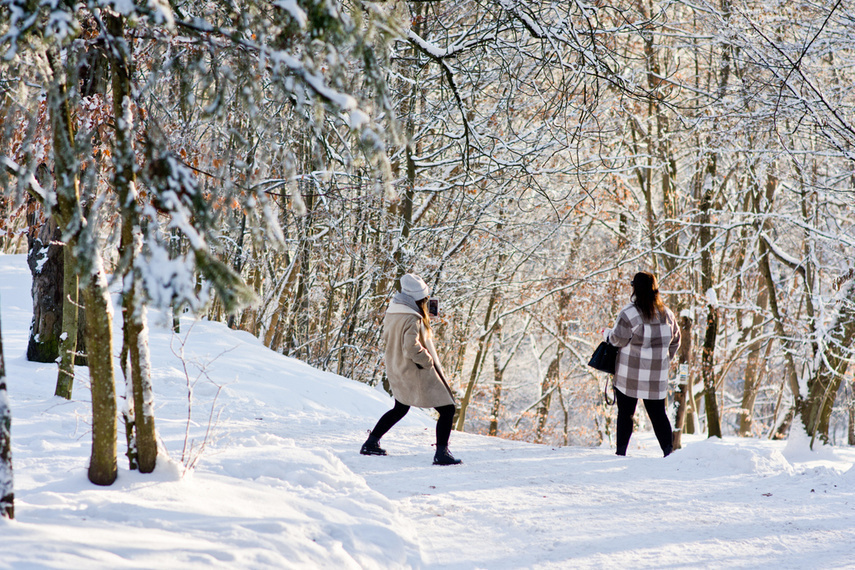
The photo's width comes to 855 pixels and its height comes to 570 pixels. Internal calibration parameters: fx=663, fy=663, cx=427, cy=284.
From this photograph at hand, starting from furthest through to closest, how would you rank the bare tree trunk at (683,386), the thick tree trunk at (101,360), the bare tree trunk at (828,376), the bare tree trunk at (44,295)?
the bare tree trunk at (683,386), the bare tree trunk at (828,376), the bare tree trunk at (44,295), the thick tree trunk at (101,360)

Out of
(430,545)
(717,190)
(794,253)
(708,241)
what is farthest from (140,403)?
(794,253)

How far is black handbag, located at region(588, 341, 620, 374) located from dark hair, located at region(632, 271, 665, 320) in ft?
1.51

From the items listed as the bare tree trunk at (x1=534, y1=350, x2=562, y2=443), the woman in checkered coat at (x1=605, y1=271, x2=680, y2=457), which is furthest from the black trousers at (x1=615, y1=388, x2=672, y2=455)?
the bare tree trunk at (x1=534, y1=350, x2=562, y2=443)

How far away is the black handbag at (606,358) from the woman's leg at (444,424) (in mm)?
1641

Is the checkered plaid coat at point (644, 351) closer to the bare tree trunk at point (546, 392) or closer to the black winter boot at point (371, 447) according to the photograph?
the black winter boot at point (371, 447)

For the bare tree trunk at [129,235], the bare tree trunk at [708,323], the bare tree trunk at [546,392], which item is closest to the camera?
the bare tree trunk at [129,235]

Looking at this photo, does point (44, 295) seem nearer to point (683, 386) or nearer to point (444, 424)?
point (444, 424)

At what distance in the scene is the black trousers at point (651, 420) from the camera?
6141mm

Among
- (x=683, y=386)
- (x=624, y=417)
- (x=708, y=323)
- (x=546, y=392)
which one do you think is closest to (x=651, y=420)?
(x=624, y=417)

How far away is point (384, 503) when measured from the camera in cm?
398

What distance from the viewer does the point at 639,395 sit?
20.0 ft

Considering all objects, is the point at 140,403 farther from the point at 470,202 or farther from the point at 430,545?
the point at 470,202

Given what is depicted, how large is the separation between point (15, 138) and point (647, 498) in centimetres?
551

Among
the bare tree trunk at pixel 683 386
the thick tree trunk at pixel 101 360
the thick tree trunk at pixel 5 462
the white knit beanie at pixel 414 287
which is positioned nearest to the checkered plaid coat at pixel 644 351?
the white knit beanie at pixel 414 287
